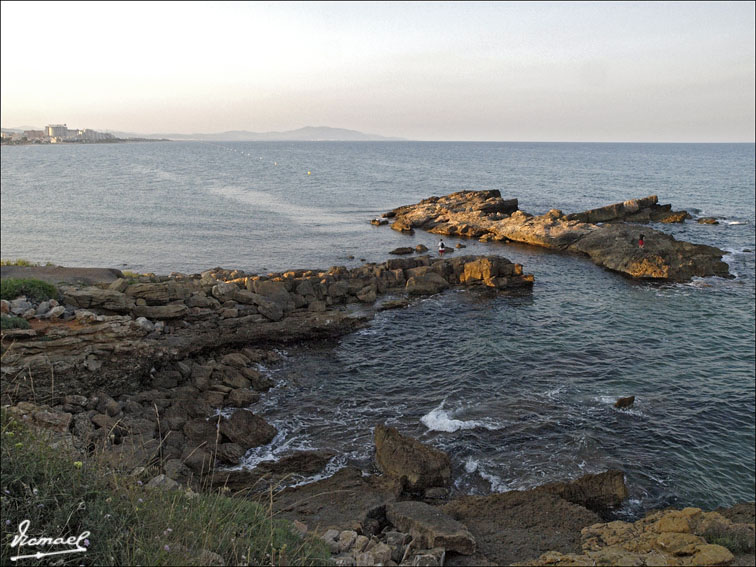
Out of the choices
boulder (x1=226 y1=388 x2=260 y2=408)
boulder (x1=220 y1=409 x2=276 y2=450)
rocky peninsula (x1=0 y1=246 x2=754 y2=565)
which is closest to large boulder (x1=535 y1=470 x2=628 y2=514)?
rocky peninsula (x1=0 y1=246 x2=754 y2=565)

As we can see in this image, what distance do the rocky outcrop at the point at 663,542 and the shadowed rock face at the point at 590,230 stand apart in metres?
30.4

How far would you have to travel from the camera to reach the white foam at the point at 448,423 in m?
16.6

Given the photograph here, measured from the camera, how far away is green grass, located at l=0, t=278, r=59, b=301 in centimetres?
2014

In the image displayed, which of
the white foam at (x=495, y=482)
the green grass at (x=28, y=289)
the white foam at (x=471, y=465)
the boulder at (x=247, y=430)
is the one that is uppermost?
the green grass at (x=28, y=289)

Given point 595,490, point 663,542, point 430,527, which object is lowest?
point 595,490

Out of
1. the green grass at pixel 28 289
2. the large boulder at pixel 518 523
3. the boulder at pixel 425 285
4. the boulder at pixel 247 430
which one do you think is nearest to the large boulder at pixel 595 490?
the large boulder at pixel 518 523

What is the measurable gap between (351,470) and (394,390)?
606cm

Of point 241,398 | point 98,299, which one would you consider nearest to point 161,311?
point 98,299

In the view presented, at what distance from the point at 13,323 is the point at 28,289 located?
3.49 m

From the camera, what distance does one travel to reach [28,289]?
20688 mm

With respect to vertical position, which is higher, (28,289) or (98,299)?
(28,289)

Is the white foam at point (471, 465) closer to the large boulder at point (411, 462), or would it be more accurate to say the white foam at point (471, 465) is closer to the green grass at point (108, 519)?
the large boulder at point (411, 462)

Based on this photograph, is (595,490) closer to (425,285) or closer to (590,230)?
(425,285)

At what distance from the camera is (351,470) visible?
45.5 ft
